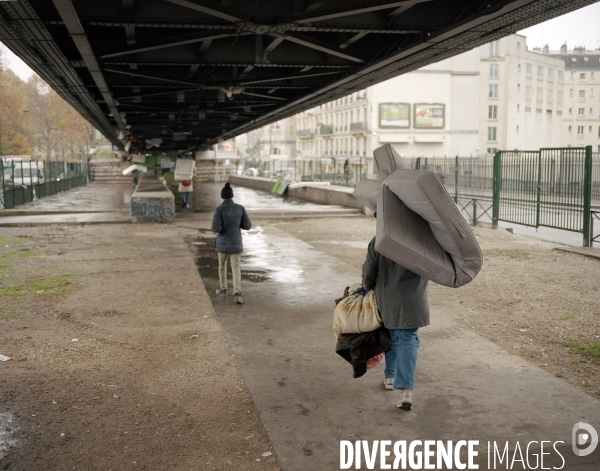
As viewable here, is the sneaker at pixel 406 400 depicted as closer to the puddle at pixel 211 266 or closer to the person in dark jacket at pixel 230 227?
the person in dark jacket at pixel 230 227

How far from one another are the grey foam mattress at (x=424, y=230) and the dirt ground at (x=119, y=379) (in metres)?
1.83

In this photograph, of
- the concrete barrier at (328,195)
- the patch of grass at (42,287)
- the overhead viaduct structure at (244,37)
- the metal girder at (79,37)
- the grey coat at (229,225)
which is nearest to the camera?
the metal girder at (79,37)

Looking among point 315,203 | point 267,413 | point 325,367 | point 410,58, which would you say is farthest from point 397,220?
point 315,203

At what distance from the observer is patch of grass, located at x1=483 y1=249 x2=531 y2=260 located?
48.2ft

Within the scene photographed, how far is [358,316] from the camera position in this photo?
221 inches

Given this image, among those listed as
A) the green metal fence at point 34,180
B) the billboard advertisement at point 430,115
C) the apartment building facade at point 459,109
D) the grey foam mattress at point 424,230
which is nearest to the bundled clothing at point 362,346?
the grey foam mattress at point 424,230

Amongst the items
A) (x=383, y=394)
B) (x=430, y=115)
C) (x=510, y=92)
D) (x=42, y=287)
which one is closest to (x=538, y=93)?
(x=510, y=92)

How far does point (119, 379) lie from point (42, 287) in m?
5.42

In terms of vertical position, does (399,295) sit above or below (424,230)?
below

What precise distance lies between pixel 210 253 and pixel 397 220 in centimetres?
1085

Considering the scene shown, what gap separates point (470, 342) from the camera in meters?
7.67

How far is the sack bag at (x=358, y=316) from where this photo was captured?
5562mm

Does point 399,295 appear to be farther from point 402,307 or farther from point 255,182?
point 255,182

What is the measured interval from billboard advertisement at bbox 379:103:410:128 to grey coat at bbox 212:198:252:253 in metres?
66.4
